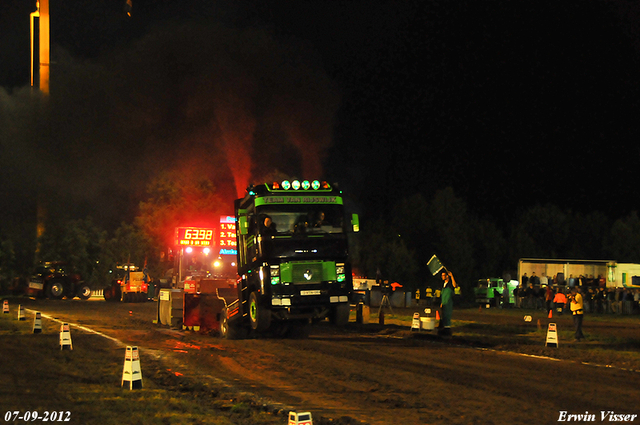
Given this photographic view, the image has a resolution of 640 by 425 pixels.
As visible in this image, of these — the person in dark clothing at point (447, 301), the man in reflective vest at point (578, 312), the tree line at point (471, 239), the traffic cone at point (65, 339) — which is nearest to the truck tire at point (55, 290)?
the traffic cone at point (65, 339)

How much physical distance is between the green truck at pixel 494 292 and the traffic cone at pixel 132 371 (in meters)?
33.2

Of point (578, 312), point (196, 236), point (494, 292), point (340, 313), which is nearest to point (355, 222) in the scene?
point (340, 313)

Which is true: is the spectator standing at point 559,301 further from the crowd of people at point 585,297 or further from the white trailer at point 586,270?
the white trailer at point 586,270

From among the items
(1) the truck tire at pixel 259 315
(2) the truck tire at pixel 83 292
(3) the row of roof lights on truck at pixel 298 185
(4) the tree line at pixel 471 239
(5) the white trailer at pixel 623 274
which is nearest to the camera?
(1) the truck tire at pixel 259 315

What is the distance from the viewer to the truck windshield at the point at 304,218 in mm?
16953

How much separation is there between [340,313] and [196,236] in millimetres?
11119

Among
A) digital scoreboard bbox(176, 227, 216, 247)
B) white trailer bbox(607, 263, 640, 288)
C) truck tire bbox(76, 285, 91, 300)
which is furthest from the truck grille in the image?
truck tire bbox(76, 285, 91, 300)

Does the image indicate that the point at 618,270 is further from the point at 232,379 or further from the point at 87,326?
the point at 232,379

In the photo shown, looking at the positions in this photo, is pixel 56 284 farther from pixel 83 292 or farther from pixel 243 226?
pixel 243 226

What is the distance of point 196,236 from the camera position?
27.1 metres

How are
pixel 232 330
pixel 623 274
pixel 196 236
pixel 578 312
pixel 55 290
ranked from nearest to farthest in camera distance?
pixel 232 330
pixel 578 312
pixel 196 236
pixel 623 274
pixel 55 290

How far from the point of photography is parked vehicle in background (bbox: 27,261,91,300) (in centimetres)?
4394

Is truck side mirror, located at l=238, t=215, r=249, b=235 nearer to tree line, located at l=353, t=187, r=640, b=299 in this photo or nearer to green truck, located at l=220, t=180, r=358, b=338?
green truck, located at l=220, t=180, r=358, b=338

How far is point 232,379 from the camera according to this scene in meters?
12.2
